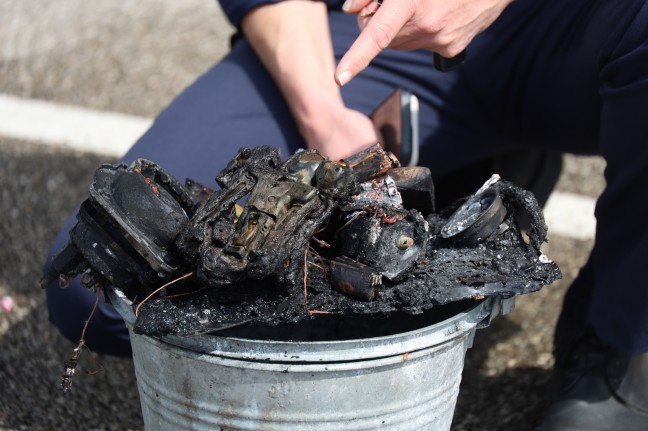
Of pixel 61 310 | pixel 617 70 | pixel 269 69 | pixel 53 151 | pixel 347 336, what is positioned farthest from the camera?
pixel 53 151

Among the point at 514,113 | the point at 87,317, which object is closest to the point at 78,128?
the point at 87,317

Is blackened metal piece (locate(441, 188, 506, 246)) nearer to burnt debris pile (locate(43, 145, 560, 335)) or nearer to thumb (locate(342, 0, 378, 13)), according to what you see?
burnt debris pile (locate(43, 145, 560, 335))

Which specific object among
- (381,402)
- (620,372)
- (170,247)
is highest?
(170,247)

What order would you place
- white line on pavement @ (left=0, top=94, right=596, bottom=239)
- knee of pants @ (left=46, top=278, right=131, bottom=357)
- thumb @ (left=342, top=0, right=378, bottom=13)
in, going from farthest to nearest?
white line on pavement @ (left=0, top=94, right=596, bottom=239) → knee of pants @ (left=46, top=278, right=131, bottom=357) → thumb @ (left=342, top=0, right=378, bottom=13)

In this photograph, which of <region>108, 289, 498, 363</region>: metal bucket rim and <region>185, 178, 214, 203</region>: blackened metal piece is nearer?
<region>108, 289, 498, 363</region>: metal bucket rim

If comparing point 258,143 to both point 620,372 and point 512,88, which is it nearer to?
point 512,88

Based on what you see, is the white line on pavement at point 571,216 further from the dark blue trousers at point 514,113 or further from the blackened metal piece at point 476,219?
the blackened metal piece at point 476,219

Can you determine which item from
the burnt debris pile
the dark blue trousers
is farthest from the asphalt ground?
the burnt debris pile

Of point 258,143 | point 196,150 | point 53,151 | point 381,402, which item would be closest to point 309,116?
point 258,143

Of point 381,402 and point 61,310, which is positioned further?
point 61,310
